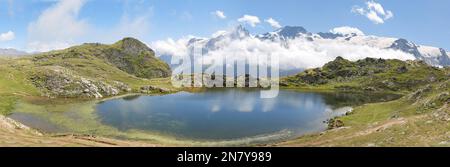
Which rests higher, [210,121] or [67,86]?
[67,86]

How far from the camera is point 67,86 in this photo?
177 meters

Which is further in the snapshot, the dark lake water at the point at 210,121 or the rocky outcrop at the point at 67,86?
the rocky outcrop at the point at 67,86

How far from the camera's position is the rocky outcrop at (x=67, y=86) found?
6708 inches

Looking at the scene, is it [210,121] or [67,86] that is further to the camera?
[67,86]

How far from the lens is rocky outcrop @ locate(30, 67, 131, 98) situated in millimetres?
170375

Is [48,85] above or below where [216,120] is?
above

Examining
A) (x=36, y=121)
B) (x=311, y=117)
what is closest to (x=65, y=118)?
(x=36, y=121)

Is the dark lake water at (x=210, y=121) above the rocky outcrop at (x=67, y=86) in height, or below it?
below
